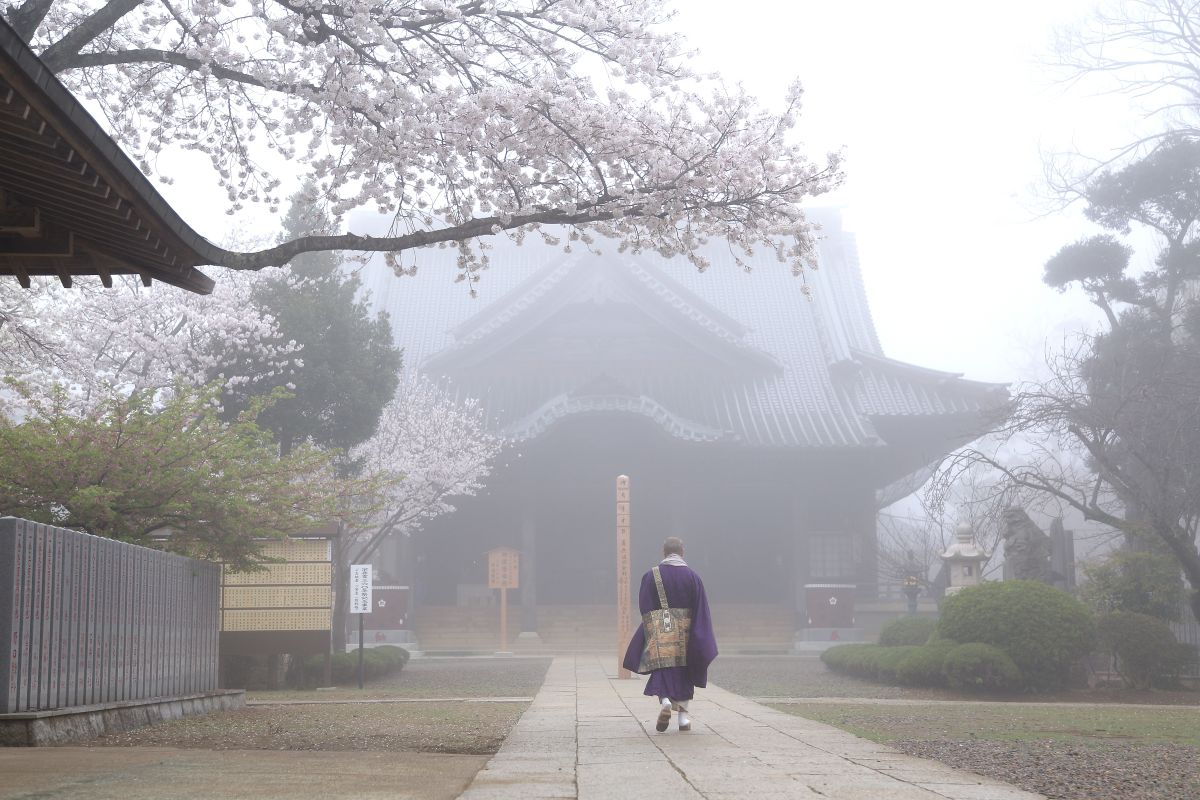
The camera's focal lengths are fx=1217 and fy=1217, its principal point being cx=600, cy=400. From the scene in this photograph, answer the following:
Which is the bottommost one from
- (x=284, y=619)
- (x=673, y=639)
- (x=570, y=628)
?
(x=570, y=628)

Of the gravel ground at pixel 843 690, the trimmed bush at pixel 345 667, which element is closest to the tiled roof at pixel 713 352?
the gravel ground at pixel 843 690

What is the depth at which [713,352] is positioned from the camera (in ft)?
118

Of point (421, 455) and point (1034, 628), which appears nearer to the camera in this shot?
point (1034, 628)

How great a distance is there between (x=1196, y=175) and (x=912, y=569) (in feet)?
41.2

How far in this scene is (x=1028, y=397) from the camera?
18297mm

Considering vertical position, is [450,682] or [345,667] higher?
[345,667]

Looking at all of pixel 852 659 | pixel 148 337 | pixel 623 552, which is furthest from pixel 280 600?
pixel 852 659

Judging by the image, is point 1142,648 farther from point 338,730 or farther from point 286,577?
point 286,577

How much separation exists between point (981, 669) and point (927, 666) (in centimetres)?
97

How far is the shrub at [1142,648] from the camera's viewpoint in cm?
1719

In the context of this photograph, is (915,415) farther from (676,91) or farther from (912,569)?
(676,91)

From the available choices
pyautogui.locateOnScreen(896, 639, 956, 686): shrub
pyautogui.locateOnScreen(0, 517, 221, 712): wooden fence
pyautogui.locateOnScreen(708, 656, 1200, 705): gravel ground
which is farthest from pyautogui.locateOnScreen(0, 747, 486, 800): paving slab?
pyautogui.locateOnScreen(896, 639, 956, 686): shrub

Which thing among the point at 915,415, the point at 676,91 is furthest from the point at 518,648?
the point at 676,91

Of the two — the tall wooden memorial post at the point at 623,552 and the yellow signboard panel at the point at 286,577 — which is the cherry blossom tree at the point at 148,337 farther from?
the tall wooden memorial post at the point at 623,552
